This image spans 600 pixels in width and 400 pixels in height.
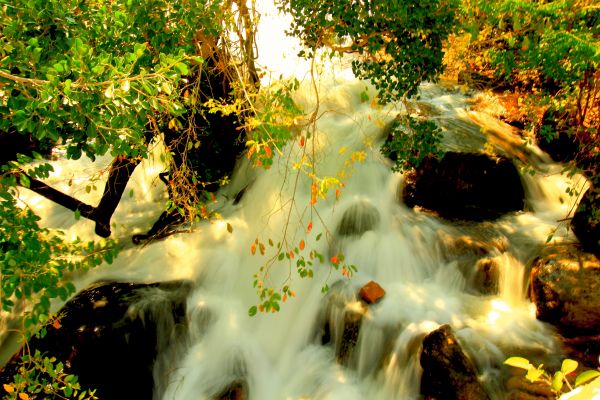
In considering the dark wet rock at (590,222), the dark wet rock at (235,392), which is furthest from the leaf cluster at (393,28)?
the dark wet rock at (235,392)

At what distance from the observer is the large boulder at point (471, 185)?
6.64m

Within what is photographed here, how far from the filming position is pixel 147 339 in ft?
16.7

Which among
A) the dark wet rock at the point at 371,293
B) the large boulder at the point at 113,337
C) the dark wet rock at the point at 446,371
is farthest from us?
the dark wet rock at the point at 371,293

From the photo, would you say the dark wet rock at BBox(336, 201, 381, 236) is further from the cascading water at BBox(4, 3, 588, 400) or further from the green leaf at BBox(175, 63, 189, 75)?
the green leaf at BBox(175, 63, 189, 75)

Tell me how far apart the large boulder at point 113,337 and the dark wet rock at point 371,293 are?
2534 mm

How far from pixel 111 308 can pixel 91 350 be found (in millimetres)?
596

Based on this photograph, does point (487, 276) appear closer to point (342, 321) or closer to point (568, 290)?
point (568, 290)

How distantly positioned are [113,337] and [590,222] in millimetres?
6211

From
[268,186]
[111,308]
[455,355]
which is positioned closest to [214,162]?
[268,186]

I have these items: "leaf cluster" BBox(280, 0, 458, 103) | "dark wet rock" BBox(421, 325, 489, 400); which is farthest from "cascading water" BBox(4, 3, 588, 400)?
"leaf cluster" BBox(280, 0, 458, 103)

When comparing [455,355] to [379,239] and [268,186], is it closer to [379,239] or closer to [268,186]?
[379,239]

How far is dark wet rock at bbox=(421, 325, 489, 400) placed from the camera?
3.83 metres

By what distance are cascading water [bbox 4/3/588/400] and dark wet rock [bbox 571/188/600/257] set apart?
0.55 metres

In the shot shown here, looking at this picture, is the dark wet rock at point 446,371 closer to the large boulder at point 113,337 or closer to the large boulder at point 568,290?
the large boulder at point 568,290
